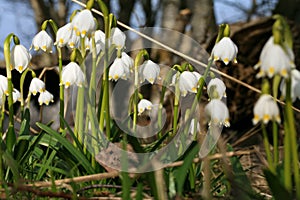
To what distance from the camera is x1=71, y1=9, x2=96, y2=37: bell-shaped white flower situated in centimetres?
161

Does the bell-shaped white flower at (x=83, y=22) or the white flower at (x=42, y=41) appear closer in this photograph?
the bell-shaped white flower at (x=83, y=22)

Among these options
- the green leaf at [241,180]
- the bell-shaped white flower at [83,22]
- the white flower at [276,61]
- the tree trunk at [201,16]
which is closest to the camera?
the white flower at [276,61]

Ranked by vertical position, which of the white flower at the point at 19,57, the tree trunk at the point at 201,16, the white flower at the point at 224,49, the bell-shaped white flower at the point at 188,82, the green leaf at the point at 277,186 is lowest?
the green leaf at the point at 277,186

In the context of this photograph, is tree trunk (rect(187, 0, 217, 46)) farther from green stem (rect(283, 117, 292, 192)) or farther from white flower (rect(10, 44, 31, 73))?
green stem (rect(283, 117, 292, 192))

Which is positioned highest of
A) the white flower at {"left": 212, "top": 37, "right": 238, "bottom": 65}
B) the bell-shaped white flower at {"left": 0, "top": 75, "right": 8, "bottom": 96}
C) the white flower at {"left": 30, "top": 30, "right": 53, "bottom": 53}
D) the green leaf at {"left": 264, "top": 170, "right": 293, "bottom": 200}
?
the white flower at {"left": 30, "top": 30, "right": 53, "bottom": 53}

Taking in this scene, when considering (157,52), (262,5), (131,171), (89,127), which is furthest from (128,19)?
(131,171)

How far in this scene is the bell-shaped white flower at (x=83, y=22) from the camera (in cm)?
161

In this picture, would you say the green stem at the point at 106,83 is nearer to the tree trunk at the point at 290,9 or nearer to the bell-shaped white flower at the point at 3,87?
the bell-shaped white flower at the point at 3,87

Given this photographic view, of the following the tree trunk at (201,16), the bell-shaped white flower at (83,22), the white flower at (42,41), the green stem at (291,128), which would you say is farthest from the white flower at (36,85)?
the tree trunk at (201,16)

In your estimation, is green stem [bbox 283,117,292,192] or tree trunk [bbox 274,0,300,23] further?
tree trunk [bbox 274,0,300,23]

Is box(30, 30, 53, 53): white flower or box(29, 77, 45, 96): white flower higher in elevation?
box(30, 30, 53, 53): white flower

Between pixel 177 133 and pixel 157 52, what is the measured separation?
339cm

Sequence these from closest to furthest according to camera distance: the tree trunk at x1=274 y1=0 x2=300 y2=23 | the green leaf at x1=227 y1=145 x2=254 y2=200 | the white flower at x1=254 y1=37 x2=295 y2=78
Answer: the white flower at x1=254 y1=37 x2=295 y2=78 → the green leaf at x1=227 y1=145 x2=254 y2=200 → the tree trunk at x1=274 y1=0 x2=300 y2=23

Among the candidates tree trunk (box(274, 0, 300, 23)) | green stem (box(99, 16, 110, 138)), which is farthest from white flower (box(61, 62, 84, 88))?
tree trunk (box(274, 0, 300, 23))
